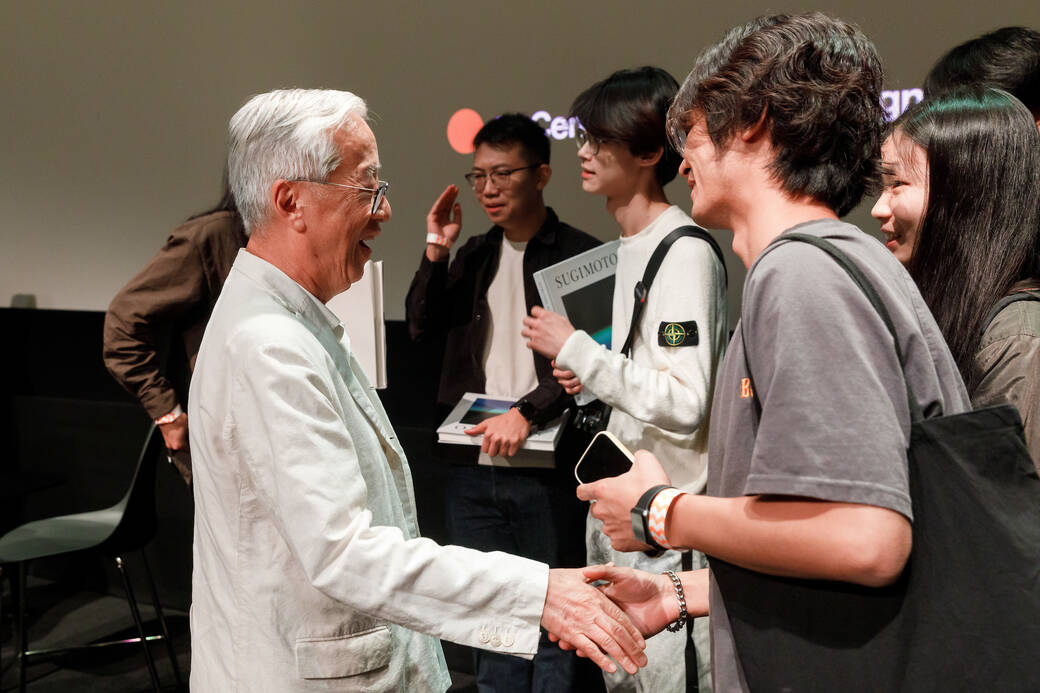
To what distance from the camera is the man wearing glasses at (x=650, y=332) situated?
219 cm

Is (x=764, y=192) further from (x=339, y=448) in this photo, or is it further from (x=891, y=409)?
(x=339, y=448)

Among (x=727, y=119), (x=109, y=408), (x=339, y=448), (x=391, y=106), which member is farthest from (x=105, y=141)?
(x=727, y=119)

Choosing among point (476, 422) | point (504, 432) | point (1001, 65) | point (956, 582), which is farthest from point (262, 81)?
point (956, 582)

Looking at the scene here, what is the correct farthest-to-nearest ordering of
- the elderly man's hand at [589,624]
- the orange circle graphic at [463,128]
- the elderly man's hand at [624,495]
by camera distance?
the orange circle graphic at [463,128], the elderly man's hand at [589,624], the elderly man's hand at [624,495]

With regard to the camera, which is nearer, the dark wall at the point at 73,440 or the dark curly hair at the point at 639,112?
the dark curly hair at the point at 639,112

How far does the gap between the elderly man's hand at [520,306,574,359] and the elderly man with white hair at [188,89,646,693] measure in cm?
84

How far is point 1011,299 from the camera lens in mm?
1468

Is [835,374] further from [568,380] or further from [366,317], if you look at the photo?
[366,317]

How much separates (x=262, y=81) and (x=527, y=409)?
7.21 feet

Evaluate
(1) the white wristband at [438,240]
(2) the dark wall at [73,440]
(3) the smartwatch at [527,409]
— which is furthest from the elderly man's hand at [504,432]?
(2) the dark wall at [73,440]

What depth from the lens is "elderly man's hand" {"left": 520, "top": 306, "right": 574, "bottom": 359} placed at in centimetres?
234

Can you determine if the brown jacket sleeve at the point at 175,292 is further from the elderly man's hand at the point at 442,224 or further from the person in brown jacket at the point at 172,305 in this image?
the elderly man's hand at the point at 442,224

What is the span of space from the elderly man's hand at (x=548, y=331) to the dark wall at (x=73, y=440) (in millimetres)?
2540

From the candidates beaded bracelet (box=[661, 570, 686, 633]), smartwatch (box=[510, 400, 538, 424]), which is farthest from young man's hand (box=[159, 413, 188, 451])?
beaded bracelet (box=[661, 570, 686, 633])
